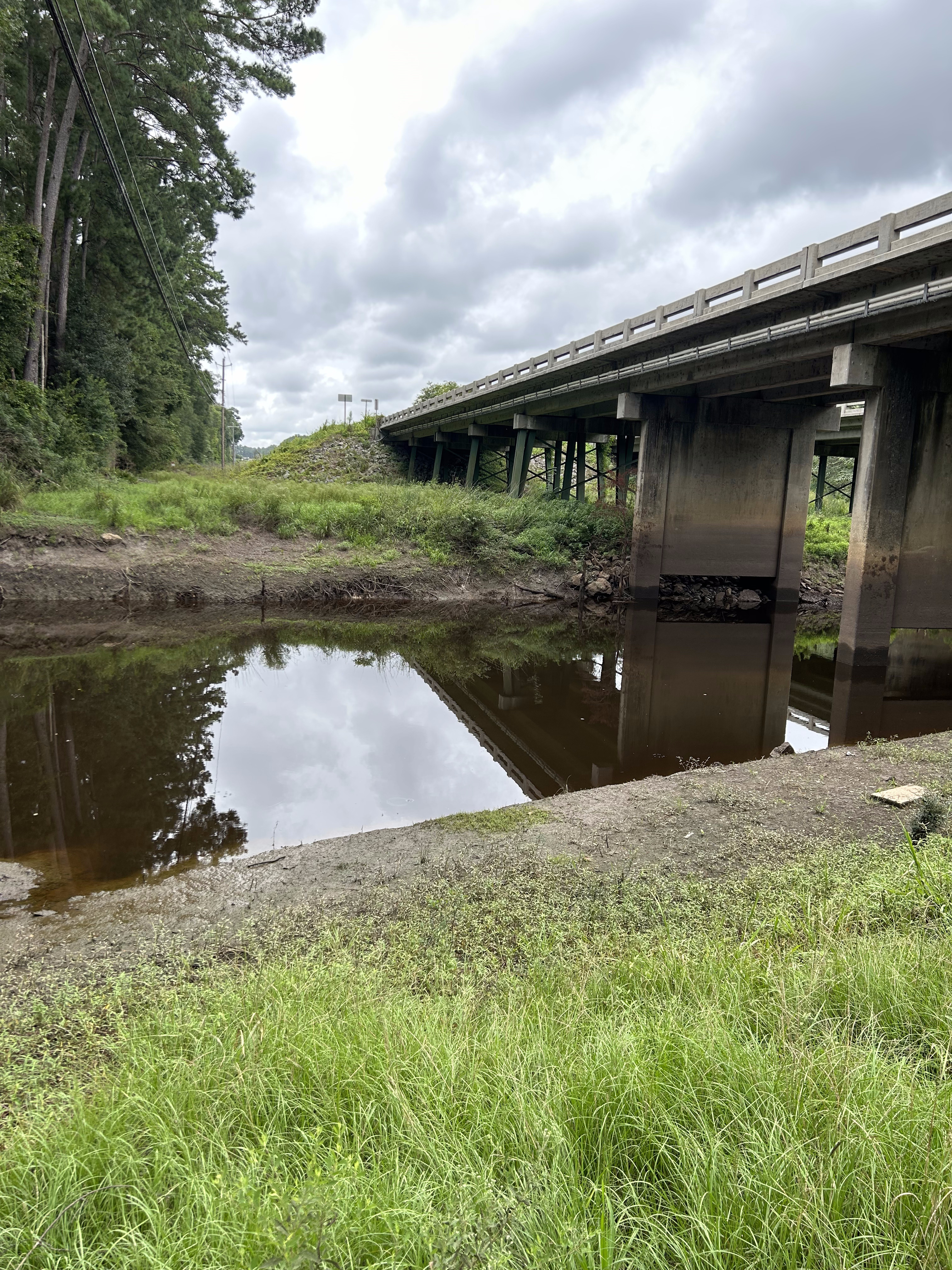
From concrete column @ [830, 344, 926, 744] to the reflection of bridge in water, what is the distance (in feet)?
2.61

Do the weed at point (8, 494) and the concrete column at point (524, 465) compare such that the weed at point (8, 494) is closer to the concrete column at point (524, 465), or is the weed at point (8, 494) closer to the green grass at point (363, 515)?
the green grass at point (363, 515)

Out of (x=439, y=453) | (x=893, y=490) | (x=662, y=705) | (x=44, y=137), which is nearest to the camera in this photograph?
(x=662, y=705)

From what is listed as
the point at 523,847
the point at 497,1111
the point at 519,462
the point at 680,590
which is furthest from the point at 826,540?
the point at 497,1111

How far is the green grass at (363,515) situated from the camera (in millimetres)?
19219

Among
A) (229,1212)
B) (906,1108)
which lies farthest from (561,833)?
(229,1212)

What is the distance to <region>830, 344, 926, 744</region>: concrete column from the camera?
15.0 m

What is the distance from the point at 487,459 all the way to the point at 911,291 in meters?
33.2

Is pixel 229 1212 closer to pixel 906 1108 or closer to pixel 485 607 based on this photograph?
pixel 906 1108

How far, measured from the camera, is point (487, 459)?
Answer: 44.8m

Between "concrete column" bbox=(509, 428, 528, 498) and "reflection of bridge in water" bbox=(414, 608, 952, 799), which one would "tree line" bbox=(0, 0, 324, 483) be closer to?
"concrete column" bbox=(509, 428, 528, 498)

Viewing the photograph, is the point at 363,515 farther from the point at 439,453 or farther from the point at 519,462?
the point at 439,453

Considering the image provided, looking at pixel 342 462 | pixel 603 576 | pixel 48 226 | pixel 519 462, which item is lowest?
pixel 603 576

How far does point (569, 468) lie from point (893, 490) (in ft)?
54.5

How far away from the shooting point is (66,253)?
26766 millimetres
